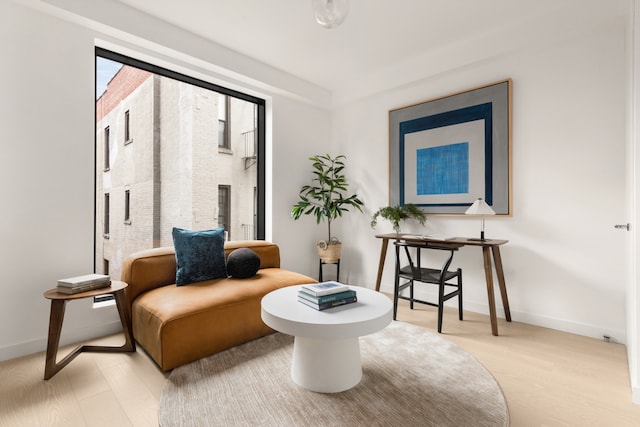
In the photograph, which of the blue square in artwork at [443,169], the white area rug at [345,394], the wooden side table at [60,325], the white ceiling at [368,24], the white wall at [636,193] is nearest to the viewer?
the white area rug at [345,394]

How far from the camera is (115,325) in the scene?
260 cm

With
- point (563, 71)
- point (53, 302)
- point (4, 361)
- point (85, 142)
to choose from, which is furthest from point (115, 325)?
point (563, 71)

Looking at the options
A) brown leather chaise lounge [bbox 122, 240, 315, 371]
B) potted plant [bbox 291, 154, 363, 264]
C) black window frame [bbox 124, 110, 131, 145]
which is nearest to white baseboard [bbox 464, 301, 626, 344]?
potted plant [bbox 291, 154, 363, 264]

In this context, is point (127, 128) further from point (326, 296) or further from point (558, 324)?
point (558, 324)

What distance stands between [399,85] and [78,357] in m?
3.90

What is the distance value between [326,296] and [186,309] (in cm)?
96

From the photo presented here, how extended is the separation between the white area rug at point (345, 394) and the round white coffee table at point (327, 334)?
0.22 feet

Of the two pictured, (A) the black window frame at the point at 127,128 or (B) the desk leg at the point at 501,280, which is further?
(A) the black window frame at the point at 127,128

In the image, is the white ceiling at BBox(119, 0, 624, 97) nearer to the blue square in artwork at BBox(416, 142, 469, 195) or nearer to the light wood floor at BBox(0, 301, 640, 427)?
the blue square in artwork at BBox(416, 142, 469, 195)

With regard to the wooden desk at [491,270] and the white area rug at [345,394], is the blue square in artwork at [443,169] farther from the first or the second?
the white area rug at [345,394]

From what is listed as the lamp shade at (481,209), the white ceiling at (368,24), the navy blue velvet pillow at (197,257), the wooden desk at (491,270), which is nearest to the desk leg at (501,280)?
the wooden desk at (491,270)

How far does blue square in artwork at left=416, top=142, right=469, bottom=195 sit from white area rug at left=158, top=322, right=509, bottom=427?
1677mm

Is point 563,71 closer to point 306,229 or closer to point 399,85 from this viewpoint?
point 399,85

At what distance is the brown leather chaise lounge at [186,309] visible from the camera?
1959mm
